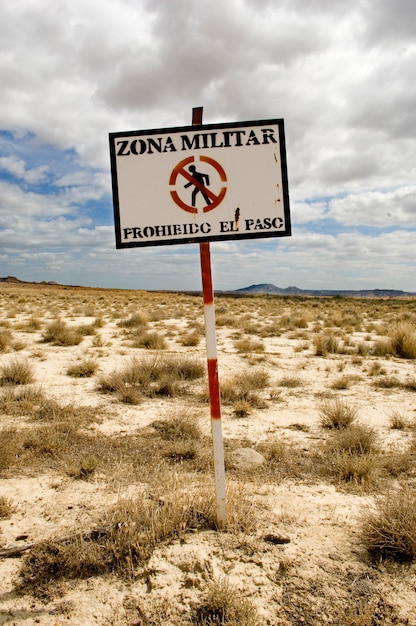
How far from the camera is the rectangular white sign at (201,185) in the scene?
10.3ft

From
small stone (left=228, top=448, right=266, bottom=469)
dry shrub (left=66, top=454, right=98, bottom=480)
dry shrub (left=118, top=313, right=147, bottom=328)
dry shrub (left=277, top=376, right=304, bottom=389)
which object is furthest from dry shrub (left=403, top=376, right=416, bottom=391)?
dry shrub (left=118, top=313, right=147, bottom=328)

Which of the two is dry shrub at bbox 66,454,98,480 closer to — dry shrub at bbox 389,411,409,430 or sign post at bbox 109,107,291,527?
sign post at bbox 109,107,291,527

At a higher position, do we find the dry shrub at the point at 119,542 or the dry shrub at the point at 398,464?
the dry shrub at the point at 119,542

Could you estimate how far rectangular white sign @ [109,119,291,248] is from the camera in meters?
3.14

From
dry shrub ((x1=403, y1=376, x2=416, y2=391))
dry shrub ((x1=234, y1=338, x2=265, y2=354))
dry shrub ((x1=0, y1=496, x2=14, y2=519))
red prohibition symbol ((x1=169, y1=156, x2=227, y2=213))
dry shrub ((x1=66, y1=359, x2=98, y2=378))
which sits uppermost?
red prohibition symbol ((x1=169, y1=156, x2=227, y2=213))

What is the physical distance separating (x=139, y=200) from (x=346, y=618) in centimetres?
282

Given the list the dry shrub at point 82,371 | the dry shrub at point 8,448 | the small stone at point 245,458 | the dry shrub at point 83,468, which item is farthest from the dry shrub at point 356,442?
the dry shrub at point 82,371

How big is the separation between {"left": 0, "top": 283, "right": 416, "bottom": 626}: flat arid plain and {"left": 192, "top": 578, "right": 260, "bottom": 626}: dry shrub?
0.04 ft

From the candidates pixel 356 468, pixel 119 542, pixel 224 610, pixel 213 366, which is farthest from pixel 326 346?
pixel 224 610

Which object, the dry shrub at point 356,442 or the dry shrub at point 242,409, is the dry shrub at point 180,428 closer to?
the dry shrub at point 242,409

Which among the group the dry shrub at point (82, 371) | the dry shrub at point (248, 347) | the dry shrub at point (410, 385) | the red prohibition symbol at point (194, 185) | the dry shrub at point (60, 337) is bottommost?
the dry shrub at point (410, 385)

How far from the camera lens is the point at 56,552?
10.1ft

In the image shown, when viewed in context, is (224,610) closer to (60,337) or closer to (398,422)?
(398,422)

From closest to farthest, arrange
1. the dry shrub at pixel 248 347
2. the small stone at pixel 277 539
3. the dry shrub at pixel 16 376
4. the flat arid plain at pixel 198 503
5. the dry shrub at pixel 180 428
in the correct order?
1. the flat arid plain at pixel 198 503
2. the small stone at pixel 277 539
3. the dry shrub at pixel 180 428
4. the dry shrub at pixel 16 376
5. the dry shrub at pixel 248 347
